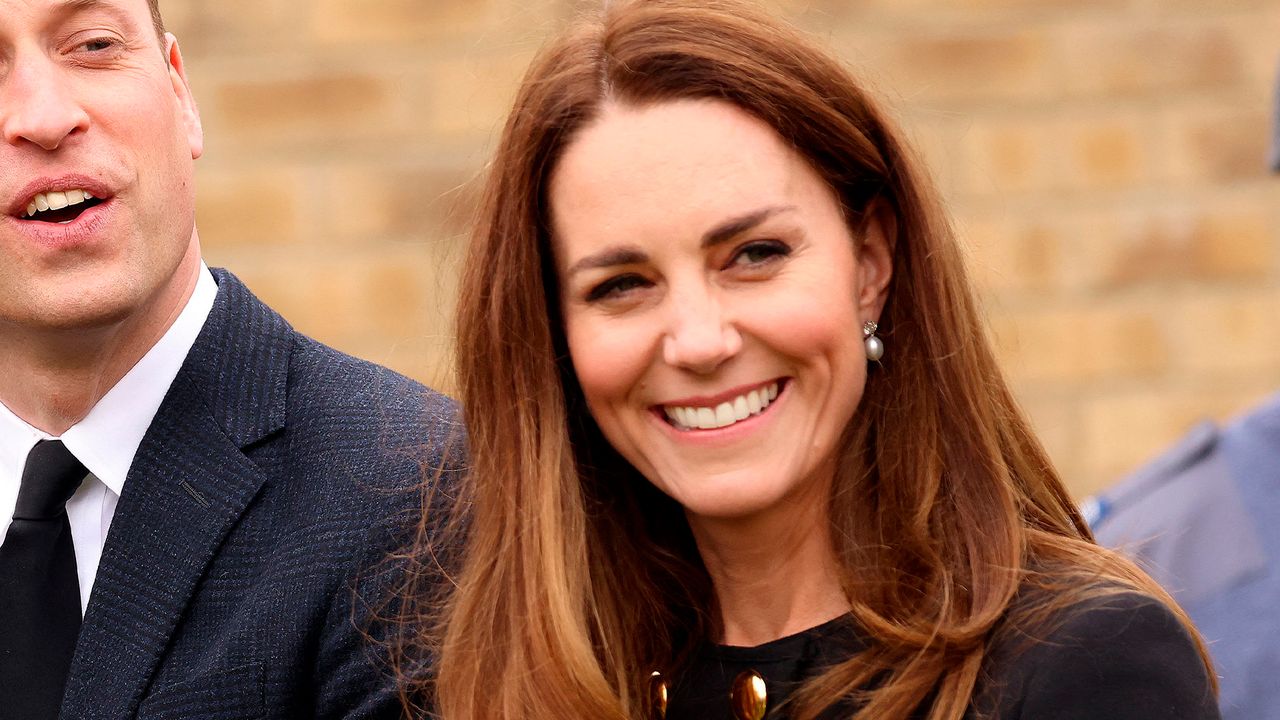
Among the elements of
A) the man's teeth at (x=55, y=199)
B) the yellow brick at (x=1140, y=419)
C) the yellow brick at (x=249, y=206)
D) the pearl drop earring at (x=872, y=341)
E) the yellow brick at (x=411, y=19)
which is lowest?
the pearl drop earring at (x=872, y=341)

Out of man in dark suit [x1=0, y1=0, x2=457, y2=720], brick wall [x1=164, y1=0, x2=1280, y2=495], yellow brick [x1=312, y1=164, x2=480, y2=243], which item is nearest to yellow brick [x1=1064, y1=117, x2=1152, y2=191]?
brick wall [x1=164, y1=0, x2=1280, y2=495]

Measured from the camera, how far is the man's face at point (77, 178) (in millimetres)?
2844

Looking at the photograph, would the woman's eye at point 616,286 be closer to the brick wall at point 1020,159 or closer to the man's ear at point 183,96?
the man's ear at point 183,96

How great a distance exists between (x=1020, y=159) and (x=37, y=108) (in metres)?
2.86

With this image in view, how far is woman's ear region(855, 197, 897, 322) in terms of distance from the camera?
104 inches

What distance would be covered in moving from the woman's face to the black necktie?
810mm

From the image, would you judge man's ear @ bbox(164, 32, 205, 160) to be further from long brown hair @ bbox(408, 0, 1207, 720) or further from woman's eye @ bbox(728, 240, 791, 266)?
woman's eye @ bbox(728, 240, 791, 266)

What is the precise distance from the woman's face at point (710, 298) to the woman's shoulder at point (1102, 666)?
0.36 metres

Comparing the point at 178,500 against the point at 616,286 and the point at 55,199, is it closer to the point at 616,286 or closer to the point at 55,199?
the point at 55,199

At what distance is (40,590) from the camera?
2869mm

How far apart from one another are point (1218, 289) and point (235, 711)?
315 centimetres

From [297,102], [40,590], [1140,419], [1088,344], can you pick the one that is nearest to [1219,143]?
[1088,344]

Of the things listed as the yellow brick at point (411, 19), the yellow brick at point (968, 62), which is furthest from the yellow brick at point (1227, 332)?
the yellow brick at point (411, 19)

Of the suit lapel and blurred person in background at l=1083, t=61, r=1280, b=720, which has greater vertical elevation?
the suit lapel
